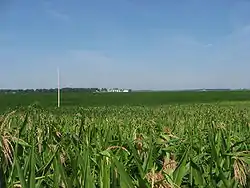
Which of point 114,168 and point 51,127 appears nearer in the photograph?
point 114,168

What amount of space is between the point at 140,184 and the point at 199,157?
0.86 meters

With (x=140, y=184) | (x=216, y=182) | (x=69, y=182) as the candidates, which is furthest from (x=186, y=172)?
(x=69, y=182)

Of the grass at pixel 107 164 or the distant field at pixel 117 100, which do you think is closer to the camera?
the grass at pixel 107 164

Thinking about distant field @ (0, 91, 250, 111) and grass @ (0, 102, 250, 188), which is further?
distant field @ (0, 91, 250, 111)

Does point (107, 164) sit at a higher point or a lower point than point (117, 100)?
higher

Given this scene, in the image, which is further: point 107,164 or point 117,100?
point 117,100

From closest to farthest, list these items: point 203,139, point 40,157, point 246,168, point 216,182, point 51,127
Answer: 1. point 246,168
2. point 216,182
3. point 40,157
4. point 51,127
5. point 203,139

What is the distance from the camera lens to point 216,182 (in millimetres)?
1996

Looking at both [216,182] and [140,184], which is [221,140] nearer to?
[216,182]

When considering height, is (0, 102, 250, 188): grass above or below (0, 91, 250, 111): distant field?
above

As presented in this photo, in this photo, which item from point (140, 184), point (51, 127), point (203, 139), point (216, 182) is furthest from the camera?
point (203, 139)

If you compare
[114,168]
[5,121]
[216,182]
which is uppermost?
[5,121]

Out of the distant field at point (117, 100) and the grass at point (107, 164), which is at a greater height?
the grass at point (107, 164)

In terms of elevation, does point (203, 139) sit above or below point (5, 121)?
below
